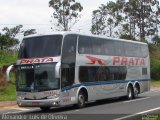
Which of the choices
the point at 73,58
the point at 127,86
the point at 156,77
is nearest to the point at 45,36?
the point at 73,58

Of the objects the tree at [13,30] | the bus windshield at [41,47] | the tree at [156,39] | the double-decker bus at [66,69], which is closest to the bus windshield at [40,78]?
the double-decker bus at [66,69]

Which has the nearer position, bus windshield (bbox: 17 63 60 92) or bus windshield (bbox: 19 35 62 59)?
bus windshield (bbox: 17 63 60 92)

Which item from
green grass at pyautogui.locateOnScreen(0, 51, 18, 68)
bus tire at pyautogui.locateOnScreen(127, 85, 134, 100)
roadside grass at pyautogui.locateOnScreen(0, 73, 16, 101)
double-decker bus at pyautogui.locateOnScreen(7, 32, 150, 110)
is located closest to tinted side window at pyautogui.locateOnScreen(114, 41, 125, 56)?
double-decker bus at pyautogui.locateOnScreen(7, 32, 150, 110)

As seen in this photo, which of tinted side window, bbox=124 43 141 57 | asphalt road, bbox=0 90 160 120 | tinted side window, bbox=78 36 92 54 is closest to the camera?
asphalt road, bbox=0 90 160 120

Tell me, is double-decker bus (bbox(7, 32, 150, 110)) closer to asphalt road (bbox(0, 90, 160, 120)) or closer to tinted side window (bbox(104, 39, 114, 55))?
tinted side window (bbox(104, 39, 114, 55))

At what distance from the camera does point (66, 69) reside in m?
21.6

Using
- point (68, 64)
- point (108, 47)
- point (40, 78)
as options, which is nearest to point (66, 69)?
point (68, 64)

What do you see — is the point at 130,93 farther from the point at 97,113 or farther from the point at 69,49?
the point at 97,113

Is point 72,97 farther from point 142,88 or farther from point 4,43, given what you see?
point 4,43

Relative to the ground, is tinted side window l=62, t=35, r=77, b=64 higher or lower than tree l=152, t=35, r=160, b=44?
lower

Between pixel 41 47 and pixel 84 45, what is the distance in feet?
9.03

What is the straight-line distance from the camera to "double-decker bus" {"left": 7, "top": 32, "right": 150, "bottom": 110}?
21078mm

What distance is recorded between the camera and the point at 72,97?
22188mm

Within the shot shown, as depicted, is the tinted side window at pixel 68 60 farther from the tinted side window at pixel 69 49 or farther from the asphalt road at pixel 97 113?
the asphalt road at pixel 97 113
